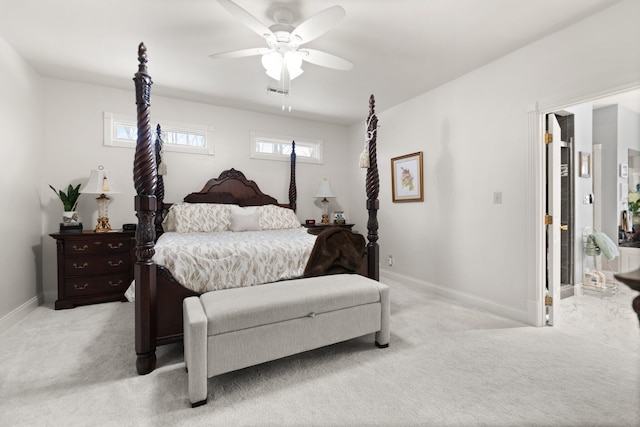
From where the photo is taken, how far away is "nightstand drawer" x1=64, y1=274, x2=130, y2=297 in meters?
3.21

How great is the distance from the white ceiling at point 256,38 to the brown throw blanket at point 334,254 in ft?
5.90

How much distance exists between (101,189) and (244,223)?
1.66 m

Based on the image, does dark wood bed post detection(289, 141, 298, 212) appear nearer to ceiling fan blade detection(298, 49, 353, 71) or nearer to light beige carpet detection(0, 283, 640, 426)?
ceiling fan blade detection(298, 49, 353, 71)

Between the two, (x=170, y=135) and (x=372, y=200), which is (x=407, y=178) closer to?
(x=372, y=200)

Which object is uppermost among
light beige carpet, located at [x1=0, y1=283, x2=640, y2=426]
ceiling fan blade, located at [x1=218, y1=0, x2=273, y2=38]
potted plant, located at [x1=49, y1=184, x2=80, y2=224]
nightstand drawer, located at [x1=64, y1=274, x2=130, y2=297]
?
ceiling fan blade, located at [x1=218, y1=0, x2=273, y2=38]

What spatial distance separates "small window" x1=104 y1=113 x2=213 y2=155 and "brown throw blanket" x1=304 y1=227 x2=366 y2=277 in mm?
2632

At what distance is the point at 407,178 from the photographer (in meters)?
4.17

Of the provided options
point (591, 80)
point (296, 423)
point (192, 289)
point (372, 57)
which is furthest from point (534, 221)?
point (192, 289)

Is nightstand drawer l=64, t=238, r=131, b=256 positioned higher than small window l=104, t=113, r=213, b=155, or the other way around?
small window l=104, t=113, r=213, b=155

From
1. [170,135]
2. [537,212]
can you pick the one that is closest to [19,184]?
[170,135]

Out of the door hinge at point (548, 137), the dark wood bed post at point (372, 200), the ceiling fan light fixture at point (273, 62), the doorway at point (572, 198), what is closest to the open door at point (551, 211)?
the door hinge at point (548, 137)

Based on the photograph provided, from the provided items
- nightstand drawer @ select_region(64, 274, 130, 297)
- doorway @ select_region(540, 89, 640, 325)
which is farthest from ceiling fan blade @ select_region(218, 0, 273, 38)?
doorway @ select_region(540, 89, 640, 325)

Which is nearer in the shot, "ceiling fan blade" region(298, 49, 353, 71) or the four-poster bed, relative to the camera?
the four-poster bed

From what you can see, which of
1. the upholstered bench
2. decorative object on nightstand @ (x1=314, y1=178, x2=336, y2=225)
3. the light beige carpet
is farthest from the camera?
decorative object on nightstand @ (x1=314, y1=178, x2=336, y2=225)
